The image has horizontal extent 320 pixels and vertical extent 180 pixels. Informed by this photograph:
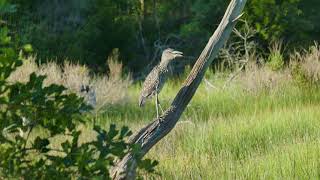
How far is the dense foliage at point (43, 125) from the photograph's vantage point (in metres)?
3.21

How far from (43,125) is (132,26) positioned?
13.8m

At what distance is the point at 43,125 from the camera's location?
340 centimetres

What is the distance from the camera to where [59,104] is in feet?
11.1

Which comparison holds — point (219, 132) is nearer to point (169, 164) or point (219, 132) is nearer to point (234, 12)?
point (169, 164)

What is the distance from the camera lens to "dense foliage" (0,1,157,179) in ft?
10.5

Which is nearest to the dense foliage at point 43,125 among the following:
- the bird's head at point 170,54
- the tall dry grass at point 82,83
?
the bird's head at point 170,54

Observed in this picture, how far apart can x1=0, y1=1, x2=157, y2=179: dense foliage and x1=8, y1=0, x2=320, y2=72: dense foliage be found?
10695mm

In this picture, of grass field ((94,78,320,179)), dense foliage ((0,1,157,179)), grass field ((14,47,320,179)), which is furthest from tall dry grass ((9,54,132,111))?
dense foliage ((0,1,157,179))

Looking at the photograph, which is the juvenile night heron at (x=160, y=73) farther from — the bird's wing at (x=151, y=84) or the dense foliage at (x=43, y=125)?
the dense foliage at (x=43, y=125)

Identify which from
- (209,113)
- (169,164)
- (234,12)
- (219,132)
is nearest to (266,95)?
(209,113)

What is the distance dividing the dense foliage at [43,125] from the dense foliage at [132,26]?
1069 cm

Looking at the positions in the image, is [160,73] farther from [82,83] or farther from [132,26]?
[132,26]

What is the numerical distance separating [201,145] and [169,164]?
33.1 inches

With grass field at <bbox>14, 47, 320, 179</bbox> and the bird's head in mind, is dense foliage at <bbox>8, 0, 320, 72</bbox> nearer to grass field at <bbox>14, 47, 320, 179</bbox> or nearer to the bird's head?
grass field at <bbox>14, 47, 320, 179</bbox>
